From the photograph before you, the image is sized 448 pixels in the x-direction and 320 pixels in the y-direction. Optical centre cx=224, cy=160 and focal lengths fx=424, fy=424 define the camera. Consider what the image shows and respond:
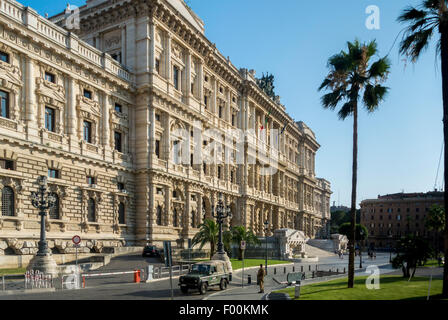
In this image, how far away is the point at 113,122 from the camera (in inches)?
1537

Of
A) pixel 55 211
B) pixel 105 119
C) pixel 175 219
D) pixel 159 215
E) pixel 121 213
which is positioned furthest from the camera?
pixel 175 219

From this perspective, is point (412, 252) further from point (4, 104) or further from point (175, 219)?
point (4, 104)

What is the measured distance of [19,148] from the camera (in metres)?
29.5

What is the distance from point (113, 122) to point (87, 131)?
9.61 ft

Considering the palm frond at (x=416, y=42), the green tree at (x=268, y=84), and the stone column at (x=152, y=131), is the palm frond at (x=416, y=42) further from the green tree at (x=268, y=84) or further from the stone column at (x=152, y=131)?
the green tree at (x=268, y=84)

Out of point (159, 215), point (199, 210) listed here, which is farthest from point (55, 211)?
point (199, 210)

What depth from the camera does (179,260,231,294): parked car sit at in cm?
2097

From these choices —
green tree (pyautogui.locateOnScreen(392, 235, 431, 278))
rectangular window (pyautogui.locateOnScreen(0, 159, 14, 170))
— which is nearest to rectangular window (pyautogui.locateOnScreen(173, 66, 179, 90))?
rectangular window (pyautogui.locateOnScreen(0, 159, 14, 170))

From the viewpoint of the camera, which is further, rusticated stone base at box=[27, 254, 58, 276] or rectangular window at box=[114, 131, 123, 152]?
rectangular window at box=[114, 131, 123, 152]

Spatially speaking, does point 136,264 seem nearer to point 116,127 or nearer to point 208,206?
point 116,127

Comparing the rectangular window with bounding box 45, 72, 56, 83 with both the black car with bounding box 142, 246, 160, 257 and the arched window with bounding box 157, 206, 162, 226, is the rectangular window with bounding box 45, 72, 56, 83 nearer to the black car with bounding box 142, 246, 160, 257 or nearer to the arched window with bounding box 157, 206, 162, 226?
the black car with bounding box 142, 246, 160, 257

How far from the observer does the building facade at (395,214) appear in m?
128

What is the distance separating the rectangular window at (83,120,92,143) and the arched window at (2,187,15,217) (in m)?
9.07

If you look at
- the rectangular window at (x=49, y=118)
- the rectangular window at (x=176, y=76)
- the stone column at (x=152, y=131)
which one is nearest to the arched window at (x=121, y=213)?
the stone column at (x=152, y=131)
